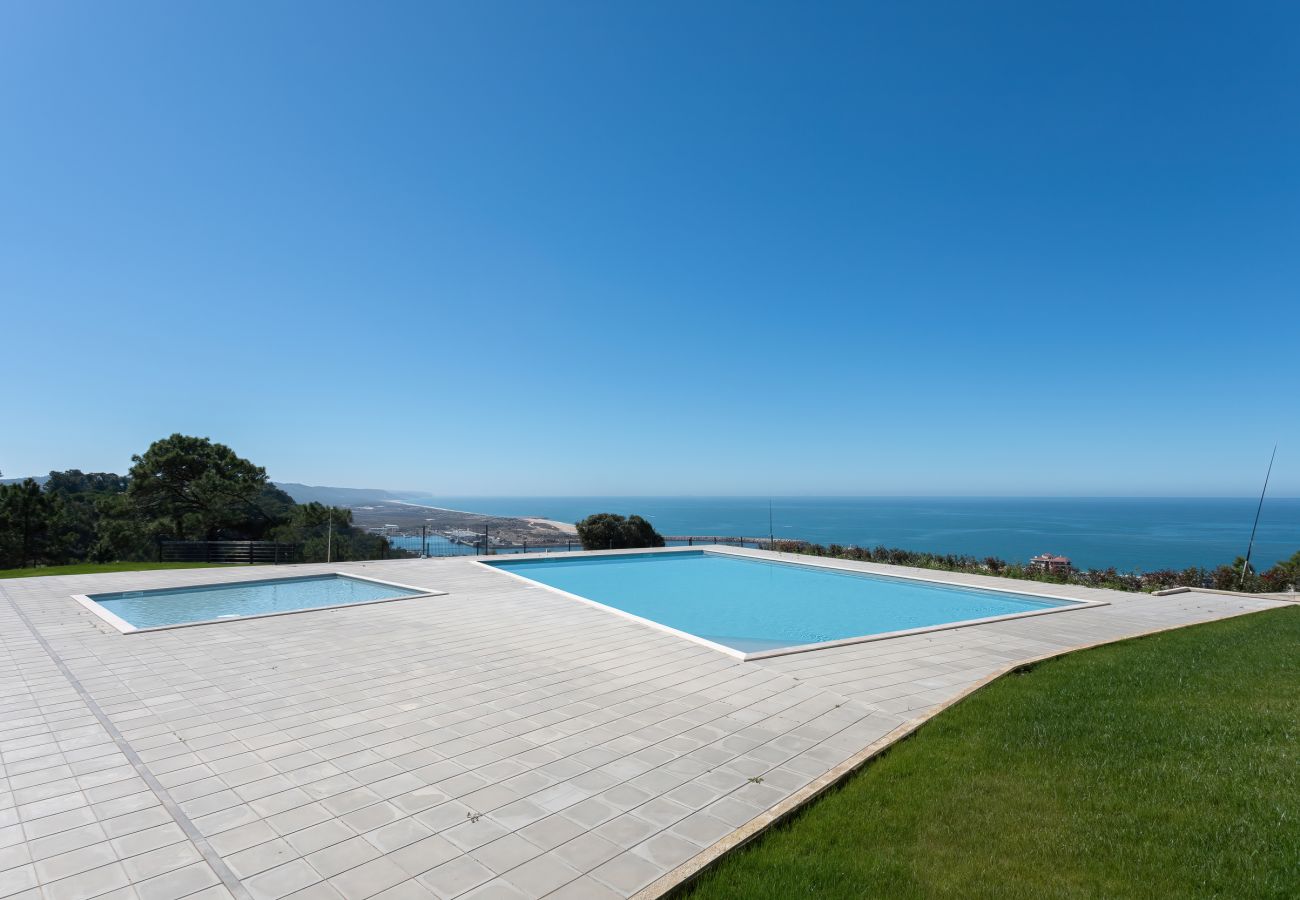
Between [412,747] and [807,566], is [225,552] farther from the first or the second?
[807,566]

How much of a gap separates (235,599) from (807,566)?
467 inches

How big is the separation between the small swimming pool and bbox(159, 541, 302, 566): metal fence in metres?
3.61

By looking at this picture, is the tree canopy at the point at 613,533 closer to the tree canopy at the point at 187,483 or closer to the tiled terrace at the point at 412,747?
the tree canopy at the point at 187,483

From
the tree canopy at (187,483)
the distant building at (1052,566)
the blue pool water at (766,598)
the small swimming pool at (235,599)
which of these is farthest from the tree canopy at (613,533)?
the distant building at (1052,566)

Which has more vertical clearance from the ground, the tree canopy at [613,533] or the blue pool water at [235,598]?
the tree canopy at [613,533]

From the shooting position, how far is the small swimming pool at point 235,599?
8219 millimetres

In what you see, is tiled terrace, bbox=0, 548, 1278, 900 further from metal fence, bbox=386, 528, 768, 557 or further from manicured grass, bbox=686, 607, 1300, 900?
metal fence, bbox=386, 528, 768, 557

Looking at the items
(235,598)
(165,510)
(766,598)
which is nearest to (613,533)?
(766,598)

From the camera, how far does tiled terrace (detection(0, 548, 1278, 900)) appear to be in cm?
248

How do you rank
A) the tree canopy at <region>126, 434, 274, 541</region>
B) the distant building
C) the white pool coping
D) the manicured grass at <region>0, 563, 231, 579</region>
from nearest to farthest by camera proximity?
the white pool coping
the manicured grass at <region>0, 563, 231, 579</region>
the distant building
the tree canopy at <region>126, 434, 274, 541</region>

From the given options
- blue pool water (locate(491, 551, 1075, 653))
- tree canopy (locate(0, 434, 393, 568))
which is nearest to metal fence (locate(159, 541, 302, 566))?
tree canopy (locate(0, 434, 393, 568))

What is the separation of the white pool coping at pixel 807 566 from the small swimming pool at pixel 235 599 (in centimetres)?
260

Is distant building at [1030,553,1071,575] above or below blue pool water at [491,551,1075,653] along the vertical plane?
above

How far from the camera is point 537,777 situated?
3.30 metres
